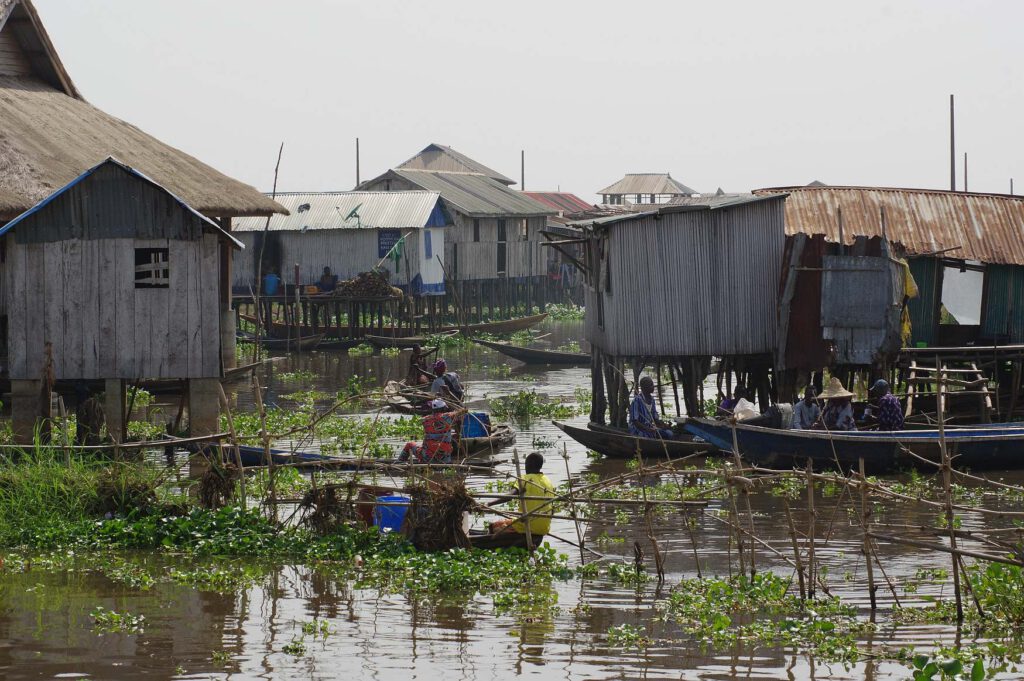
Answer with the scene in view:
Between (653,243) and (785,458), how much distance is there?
3.71m

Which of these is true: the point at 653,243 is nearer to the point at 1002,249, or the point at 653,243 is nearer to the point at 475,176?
the point at 1002,249

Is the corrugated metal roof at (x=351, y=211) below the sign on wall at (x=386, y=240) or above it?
above

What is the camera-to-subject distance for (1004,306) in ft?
64.4

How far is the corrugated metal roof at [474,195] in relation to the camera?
43.1 m

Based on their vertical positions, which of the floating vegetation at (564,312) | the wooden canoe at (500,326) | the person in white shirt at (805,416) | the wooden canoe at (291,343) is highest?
the floating vegetation at (564,312)

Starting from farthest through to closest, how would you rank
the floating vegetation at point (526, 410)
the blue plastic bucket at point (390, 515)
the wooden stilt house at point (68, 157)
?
the floating vegetation at point (526, 410) → the wooden stilt house at point (68, 157) → the blue plastic bucket at point (390, 515)

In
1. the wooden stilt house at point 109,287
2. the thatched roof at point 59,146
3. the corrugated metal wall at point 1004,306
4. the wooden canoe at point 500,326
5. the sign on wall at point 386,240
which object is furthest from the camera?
the wooden canoe at point 500,326

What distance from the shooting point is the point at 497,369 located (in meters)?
31.7

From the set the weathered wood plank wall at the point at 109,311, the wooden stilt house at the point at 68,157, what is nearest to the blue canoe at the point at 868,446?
the weathered wood plank wall at the point at 109,311

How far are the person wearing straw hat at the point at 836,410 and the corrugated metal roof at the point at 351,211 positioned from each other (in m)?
22.8

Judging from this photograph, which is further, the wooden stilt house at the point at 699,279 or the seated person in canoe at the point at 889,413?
the wooden stilt house at the point at 699,279

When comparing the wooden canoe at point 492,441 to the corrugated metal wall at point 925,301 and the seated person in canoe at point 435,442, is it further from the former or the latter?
the corrugated metal wall at point 925,301

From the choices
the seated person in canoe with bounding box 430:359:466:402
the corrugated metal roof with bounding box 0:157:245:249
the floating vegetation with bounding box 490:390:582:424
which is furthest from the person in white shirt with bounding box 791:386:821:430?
the corrugated metal roof with bounding box 0:157:245:249

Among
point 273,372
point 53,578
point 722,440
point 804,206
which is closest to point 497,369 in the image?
point 273,372
